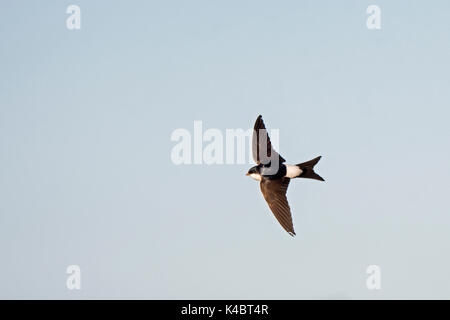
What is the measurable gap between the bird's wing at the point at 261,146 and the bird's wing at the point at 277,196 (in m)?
0.45

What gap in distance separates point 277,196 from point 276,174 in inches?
17.7

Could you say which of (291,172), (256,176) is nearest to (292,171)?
(291,172)

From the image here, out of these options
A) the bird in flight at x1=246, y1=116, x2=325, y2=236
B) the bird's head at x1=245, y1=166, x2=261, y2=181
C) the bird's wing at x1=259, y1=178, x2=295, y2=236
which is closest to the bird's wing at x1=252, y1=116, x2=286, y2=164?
the bird in flight at x1=246, y1=116, x2=325, y2=236

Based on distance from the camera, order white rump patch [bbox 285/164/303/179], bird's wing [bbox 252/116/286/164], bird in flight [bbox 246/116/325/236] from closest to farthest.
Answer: bird's wing [bbox 252/116/286/164] < bird in flight [bbox 246/116/325/236] < white rump patch [bbox 285/164/303/179]

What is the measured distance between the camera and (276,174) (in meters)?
19.7

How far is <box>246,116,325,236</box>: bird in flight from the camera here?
63.1ft

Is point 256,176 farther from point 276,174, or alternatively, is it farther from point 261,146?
point 261,146

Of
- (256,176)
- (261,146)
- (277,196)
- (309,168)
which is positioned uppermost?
(261,146)

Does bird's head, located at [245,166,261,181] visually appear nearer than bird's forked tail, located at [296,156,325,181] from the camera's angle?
No

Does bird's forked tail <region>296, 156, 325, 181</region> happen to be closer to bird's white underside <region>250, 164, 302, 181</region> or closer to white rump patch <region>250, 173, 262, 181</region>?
bird's white underside <region>250, 164, 302, 181</region>
